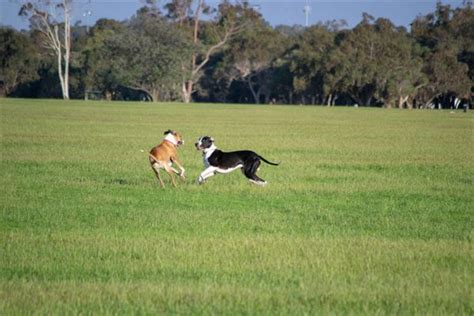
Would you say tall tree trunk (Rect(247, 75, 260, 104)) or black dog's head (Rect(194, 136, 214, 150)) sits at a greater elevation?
black dog's head (Rect(194, 136, 214, 150))

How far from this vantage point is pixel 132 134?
35688 mm

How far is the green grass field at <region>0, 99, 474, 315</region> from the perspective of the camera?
7570 mm

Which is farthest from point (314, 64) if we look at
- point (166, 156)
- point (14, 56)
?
point (166, 156)

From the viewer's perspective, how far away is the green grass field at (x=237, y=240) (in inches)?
298

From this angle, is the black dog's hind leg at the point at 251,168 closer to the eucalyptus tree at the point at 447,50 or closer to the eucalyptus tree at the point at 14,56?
the eucalyptus tree at the point at 447,50

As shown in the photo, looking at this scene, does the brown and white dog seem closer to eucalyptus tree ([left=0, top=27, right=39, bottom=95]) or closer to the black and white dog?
the black and white dog

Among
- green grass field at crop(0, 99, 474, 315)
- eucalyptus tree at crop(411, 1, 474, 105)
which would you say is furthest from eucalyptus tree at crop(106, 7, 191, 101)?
green grass field at crop(0, 99, 474, 315)

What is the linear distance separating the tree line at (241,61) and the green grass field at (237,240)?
79380mm

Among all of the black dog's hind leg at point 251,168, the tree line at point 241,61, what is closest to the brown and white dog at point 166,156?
the black dog's hind leg at point 251,168

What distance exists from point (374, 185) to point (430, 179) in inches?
81.6

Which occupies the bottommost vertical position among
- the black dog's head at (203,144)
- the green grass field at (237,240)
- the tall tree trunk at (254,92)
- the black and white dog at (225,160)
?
the tall tree trunk at (254,92)

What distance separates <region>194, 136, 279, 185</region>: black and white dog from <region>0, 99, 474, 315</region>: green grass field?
319mm

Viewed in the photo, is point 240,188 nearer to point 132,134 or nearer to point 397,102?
point 132,134

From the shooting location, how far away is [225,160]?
16.2 metres
